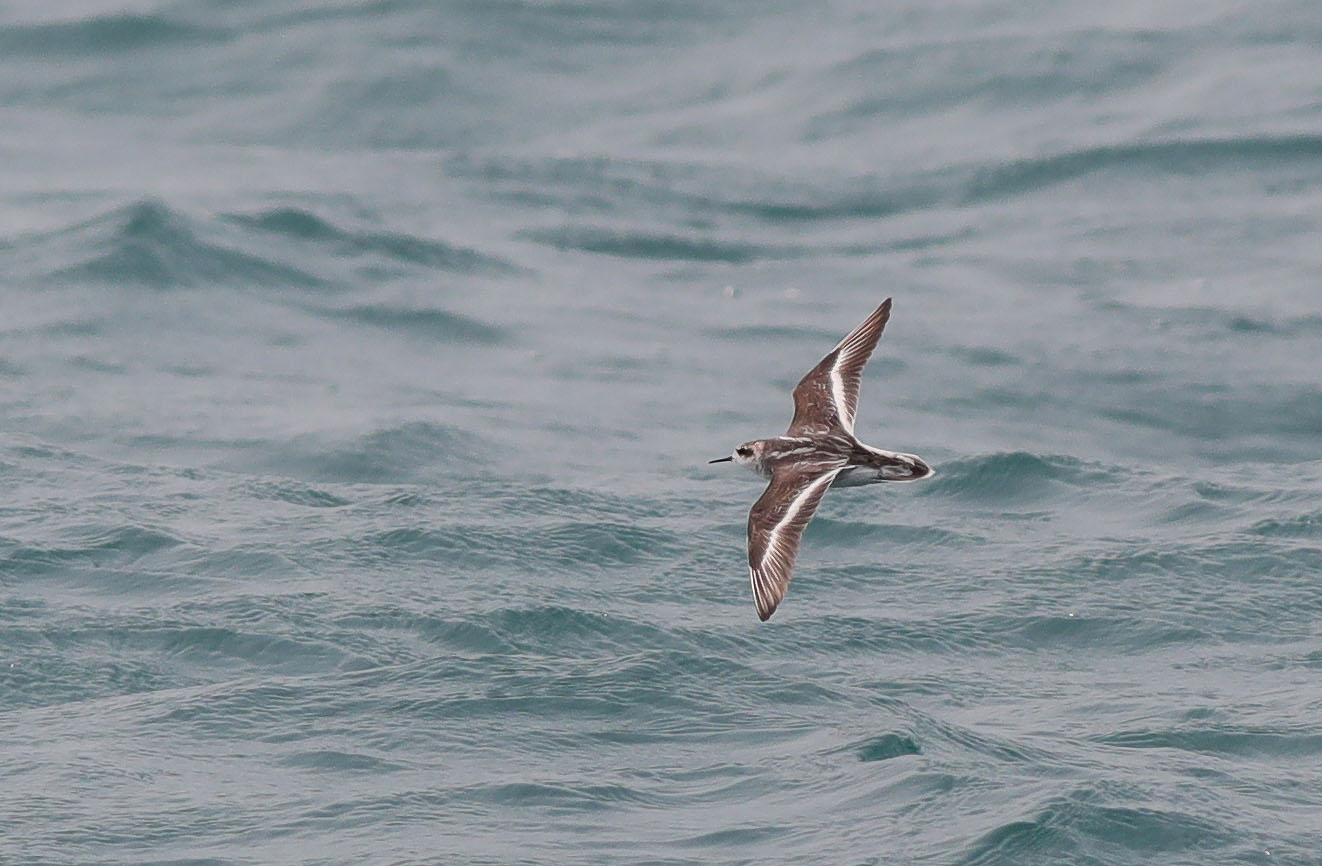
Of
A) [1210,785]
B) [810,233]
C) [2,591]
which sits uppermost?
[810,233]

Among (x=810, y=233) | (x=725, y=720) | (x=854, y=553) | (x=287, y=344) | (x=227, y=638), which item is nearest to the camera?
(x=725, y=720)

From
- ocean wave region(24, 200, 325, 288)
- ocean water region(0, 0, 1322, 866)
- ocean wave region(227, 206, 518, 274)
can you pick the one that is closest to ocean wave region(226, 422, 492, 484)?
ocean water region(0, 0, 1322, 866)

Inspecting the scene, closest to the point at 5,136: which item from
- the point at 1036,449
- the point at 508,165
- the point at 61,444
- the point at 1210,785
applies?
the point at 508,165

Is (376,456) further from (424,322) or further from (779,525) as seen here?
(779,525)

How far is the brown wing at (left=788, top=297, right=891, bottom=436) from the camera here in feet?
43.6

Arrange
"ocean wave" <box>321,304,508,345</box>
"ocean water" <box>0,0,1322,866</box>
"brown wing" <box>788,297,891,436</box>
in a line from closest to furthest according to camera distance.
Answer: "ocean water" <box>0,0,1322,866</box> < "brown wing" <box>788,297,891,436</box> < "ocean wave" <box>321,304,508,345</box>

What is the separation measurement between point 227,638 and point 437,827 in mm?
3205

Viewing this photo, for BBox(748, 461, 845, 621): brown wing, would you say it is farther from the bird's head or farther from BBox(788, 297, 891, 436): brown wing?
BBox(788, 297, 891, 436): brown wing

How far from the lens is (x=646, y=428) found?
62.9ft

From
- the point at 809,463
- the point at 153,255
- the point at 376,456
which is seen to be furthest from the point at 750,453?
the point at 153,255

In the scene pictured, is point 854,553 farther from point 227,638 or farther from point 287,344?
point 287,344

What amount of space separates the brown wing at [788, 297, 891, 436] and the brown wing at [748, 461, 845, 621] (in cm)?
113

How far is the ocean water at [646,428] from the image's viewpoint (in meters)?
12.3

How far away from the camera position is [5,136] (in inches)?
1083
